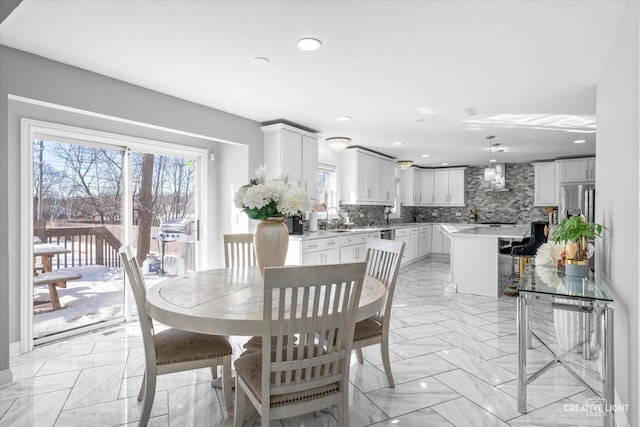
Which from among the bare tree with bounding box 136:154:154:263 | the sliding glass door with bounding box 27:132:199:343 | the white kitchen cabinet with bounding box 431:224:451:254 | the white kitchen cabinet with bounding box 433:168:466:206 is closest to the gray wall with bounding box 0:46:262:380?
the sliding glass door with bounding box 27:132:199:343

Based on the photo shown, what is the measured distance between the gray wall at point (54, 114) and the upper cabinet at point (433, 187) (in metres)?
5.75

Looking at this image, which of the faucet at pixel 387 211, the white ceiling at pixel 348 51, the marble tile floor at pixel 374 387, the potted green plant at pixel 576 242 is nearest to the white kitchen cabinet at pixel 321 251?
the marble tile floor at pixel 374 387

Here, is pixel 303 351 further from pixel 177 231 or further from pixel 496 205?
pixel 496 205

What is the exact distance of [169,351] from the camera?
1940mm

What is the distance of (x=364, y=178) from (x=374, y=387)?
15.6 ft

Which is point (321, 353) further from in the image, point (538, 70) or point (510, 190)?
point (510, 190)

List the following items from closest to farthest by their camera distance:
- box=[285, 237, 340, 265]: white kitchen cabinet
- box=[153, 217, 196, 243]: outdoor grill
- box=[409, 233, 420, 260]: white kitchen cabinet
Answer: box=[153, 217, 196, 243]: outdoor grill → box=[285, 237, 340, 265]: white kitchen cabinet → box=[409, 233, 420, 260]: white kitchen cabinet

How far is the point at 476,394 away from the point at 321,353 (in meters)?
1.47

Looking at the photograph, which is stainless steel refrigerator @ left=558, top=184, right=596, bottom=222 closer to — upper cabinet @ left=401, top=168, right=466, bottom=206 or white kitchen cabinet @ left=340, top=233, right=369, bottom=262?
upper cabinet @ left=401, top=168, right=466, bottom=206

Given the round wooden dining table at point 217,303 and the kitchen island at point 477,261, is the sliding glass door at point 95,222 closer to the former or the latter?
the round wooden dining table at point 217,303

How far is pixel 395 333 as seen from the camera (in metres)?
3.61

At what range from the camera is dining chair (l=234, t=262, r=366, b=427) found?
143 centimetres

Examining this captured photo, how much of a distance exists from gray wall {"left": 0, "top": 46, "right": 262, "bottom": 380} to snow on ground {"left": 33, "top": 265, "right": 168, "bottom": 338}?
12.4 inches

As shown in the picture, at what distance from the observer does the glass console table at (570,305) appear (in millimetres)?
1892
